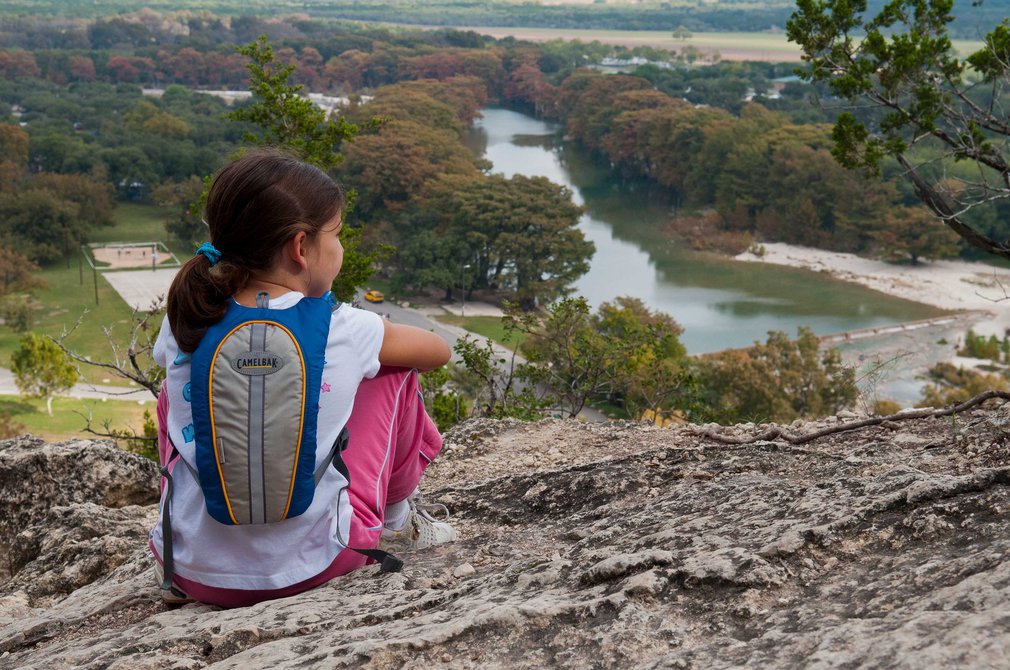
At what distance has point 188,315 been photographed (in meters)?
1.75

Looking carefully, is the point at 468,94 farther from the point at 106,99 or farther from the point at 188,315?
the point at 188,315

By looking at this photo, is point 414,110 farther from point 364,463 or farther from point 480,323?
point 364,463

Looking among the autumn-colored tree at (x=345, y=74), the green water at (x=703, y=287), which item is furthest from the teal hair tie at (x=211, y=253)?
the autumn-colored tree at (x=345, y=74)

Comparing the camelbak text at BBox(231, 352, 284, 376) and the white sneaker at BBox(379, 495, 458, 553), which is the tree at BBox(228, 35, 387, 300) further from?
the camelbak text at BBox(231, 352, 284, 376)

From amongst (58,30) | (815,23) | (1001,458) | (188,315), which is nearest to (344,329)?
(188,315)

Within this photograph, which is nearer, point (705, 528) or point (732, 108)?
point (705, 528)

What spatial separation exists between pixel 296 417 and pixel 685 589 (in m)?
0.70

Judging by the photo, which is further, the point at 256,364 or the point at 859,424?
the point at 859,424

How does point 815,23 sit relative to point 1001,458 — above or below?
above

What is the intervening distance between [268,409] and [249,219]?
0.36m

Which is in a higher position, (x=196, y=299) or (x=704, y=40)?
(x=704, y=40)

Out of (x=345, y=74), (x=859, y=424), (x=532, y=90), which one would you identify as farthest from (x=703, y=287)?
(x=345, y=74)

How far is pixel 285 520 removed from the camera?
1.81 metres

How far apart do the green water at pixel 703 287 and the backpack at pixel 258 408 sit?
18.8 m
